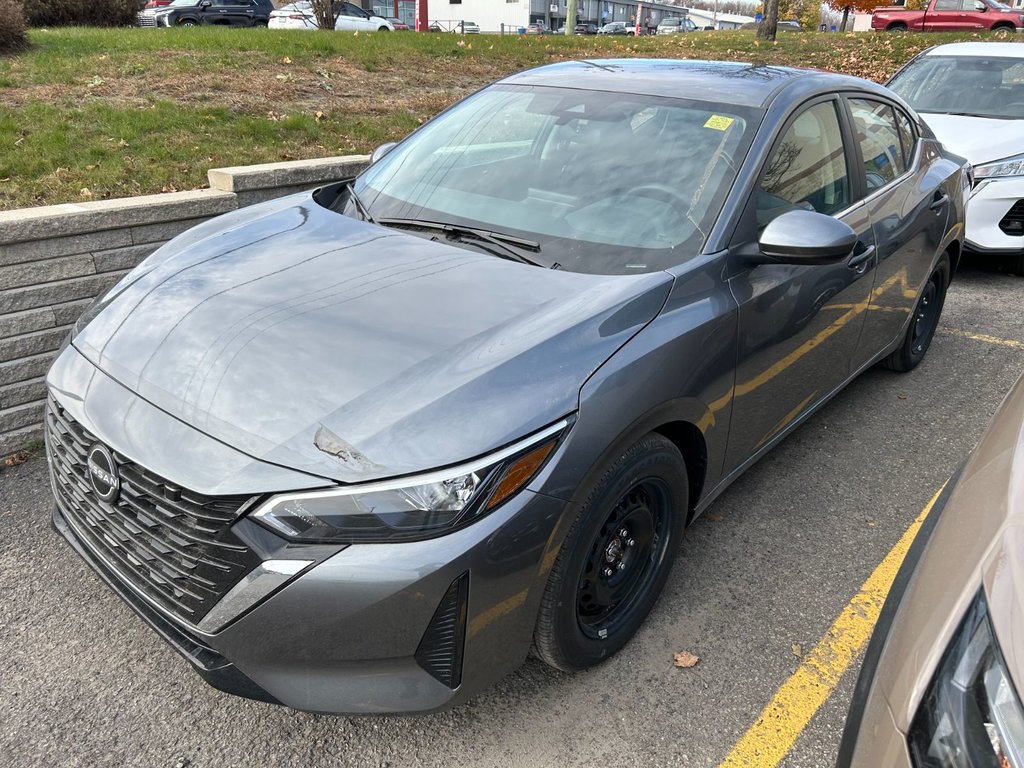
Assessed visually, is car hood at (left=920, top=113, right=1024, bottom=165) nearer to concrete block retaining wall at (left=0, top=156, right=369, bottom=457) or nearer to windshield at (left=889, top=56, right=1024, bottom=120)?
windshield at (left=889, top=56, right=1024, bottom=120)

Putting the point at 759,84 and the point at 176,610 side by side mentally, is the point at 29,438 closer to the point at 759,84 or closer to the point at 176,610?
the point at 176,610

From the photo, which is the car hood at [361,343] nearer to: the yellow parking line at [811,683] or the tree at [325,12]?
the yellow parking line at [811,683]

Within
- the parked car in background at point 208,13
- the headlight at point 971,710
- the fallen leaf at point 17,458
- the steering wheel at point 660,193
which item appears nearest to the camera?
the headlight at point 971,710

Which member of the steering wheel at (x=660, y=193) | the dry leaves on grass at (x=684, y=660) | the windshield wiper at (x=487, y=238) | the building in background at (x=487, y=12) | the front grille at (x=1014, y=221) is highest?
the building in background at (x=487, y=12)

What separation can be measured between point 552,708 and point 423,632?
0.73 metres

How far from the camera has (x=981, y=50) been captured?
7.65 metres

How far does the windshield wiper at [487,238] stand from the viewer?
2703 millimetres

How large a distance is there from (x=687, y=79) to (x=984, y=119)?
4.97m

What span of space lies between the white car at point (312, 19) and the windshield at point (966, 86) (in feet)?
53.3

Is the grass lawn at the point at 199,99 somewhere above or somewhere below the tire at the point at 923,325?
above

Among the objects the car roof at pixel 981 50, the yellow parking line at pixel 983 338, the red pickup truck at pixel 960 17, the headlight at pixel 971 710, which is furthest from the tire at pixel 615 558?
the red pickup truck at pixel 960 17

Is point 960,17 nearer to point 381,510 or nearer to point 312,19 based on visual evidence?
point 312,19

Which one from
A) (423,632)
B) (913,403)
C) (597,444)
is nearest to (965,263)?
(913,403)

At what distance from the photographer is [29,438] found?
143 inches
